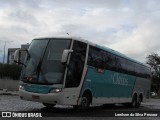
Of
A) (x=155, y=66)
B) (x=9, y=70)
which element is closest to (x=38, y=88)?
(x=9, y=70)

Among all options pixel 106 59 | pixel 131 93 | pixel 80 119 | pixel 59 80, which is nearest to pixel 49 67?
pixel 59 80

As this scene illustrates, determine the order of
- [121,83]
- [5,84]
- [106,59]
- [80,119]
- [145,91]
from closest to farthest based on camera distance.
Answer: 1. [80,119]
2. [106,59]
3. [121,83]
4. [145,91]
5. [5,84]

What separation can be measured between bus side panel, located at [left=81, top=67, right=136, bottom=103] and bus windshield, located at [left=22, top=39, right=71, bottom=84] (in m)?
2.11

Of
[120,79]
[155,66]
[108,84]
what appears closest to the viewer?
[108,84]

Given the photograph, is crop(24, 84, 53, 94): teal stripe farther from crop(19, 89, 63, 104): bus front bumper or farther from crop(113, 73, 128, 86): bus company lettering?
crop(113, 73, 128, 86): bus company lettering

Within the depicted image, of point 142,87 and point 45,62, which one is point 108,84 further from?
point 142,87

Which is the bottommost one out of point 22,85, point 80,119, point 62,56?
point 80,119

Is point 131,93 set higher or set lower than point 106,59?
lower

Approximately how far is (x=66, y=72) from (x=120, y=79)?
7537 millimetres

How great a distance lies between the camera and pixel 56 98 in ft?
52.5

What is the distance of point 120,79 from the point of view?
76.8ft

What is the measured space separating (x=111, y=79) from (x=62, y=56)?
644cm

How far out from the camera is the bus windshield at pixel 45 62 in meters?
16.3

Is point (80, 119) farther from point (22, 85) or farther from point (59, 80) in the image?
point (22, 85)
